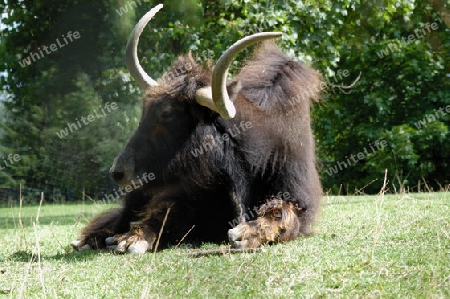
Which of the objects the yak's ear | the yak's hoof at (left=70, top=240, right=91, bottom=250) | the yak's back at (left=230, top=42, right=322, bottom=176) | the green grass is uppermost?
the yak's ear

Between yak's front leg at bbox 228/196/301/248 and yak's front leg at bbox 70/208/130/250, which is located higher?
yak's front leg at bbox 70/208/130/250

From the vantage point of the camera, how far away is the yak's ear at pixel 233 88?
5148 millimetres

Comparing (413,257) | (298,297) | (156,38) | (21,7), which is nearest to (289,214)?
(413,257)

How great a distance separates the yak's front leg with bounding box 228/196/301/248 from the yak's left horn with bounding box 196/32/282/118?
2.85ft

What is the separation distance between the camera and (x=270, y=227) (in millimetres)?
4750

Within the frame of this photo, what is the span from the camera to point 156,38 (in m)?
13.1

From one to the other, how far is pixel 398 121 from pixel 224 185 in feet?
45.4

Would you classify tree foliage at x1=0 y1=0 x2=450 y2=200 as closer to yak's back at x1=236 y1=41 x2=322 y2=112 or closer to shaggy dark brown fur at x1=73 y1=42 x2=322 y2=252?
yak's back at x1=236 y1=41 x2=322 y2=112

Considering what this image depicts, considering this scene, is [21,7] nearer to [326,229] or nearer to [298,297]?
[326,229]

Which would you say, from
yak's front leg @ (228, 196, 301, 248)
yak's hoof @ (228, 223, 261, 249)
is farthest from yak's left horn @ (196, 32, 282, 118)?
yak's hoof @ (228, 223, 261, 249)

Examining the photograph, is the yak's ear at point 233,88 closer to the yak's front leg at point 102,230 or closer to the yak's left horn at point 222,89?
the yak's left horn at point 222,89

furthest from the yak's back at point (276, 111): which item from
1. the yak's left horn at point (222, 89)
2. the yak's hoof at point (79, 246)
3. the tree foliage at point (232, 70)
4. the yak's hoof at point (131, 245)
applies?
the tree foliage at point (232, 70)

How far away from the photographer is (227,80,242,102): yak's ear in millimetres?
5148

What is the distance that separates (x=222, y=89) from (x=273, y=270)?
1.76 m
